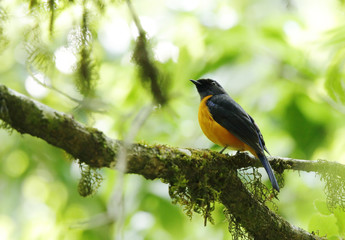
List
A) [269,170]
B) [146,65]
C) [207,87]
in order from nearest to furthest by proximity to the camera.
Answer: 1. [146,65]
2. [269,170]
3. [207,87]

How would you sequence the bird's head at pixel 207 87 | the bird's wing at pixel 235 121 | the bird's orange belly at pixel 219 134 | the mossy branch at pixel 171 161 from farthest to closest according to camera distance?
the bird's head at pixel 207 87 → the bird's orange belly at pixel 219 134 → the bird's wing at pixel 235 121 → the mossy branch at pixel 171 161

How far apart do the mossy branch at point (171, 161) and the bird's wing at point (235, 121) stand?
1.24 ft

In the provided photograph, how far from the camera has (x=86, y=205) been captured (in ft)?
17.4

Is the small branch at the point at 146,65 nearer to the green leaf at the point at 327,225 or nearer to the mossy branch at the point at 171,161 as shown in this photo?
the mossy branch at the point at 171,161

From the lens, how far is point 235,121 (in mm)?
4270

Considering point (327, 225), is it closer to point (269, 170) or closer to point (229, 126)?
point (269, 170)

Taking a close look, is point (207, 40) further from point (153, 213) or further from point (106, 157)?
point (106, 157)

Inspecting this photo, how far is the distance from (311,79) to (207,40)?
1370mm

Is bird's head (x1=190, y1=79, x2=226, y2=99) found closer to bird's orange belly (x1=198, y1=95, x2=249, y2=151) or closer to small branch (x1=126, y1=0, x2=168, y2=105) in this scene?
bird's orange belly (x1=198, y1=95, x2=249, y2=151)

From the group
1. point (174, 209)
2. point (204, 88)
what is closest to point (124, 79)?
point (204, 88)

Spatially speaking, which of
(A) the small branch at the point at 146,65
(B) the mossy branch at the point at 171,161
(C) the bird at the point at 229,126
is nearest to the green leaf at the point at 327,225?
(B) the mossy branch at the point at 171,161

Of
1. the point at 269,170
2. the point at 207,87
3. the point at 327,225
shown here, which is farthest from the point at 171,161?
the point at 207,87

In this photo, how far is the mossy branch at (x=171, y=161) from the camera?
2.04 m

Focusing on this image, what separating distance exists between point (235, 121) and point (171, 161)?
5.53ft
